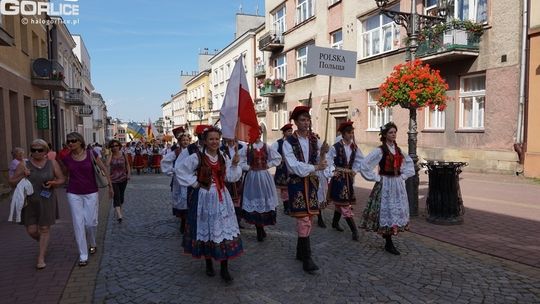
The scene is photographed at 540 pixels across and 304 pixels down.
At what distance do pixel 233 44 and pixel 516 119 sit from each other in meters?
31.6

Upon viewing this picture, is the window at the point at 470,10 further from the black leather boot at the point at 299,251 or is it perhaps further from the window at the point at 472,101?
the black leather boot at the point at 299,251

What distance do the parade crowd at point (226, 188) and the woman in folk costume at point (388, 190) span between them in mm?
13

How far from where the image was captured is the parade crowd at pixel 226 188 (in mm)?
4664

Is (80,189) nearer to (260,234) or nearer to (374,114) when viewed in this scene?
(260,234)

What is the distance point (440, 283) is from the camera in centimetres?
455

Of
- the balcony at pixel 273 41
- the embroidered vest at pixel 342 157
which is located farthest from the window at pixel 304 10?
the embroidered vest at pixel 342 157

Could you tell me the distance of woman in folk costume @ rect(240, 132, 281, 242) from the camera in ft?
22.0

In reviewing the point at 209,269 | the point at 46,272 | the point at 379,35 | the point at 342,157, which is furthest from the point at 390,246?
the point at 379,35

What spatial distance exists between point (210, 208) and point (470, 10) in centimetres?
1398

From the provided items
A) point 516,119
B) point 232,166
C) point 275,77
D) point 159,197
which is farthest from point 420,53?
point 275,77

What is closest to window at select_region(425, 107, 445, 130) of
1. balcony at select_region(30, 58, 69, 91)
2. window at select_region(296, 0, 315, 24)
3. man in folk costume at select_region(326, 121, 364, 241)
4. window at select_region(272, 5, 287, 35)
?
man in folk costume at select_region(326, 121, 364, 241)

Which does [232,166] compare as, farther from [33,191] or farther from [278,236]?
[33,191]

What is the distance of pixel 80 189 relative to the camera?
546cm

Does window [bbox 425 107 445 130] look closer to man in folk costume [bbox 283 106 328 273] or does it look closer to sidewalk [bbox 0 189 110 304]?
man in folk costume [bbox 283 106 328 273]
